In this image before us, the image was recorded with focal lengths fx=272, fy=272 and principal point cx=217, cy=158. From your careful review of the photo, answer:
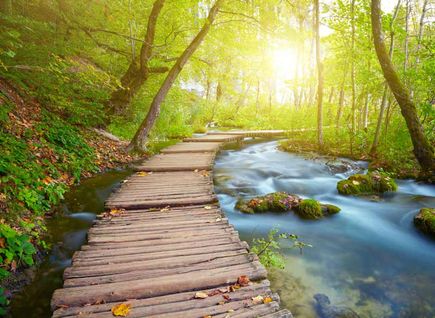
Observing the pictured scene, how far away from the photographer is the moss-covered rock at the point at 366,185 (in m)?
6.86

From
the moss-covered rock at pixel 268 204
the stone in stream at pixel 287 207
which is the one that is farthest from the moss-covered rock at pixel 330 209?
the moss-covered rock at pixel 268 204

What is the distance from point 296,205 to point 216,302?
12.5 ft

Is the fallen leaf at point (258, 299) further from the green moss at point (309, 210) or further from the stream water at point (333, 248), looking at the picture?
the green moss at point (309, 210)

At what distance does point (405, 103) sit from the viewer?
7184mm

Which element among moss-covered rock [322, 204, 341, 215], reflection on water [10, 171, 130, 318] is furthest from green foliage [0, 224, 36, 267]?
moss-covered rock [322, 204, 341, 215]

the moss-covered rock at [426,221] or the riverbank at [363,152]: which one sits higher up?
the riverbank at [363,152]

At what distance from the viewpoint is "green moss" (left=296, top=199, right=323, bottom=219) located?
5.48m

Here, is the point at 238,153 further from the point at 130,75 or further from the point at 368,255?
the point at 368,255

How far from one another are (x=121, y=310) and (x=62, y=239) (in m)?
2.45

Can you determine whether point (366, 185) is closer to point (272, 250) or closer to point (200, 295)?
point (272, 250)

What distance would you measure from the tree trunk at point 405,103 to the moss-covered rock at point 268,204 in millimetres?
4000

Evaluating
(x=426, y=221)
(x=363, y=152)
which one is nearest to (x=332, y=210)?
(x=426, y=221)

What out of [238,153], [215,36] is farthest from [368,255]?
[215,36]

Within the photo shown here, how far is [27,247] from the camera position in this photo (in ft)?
10.9
